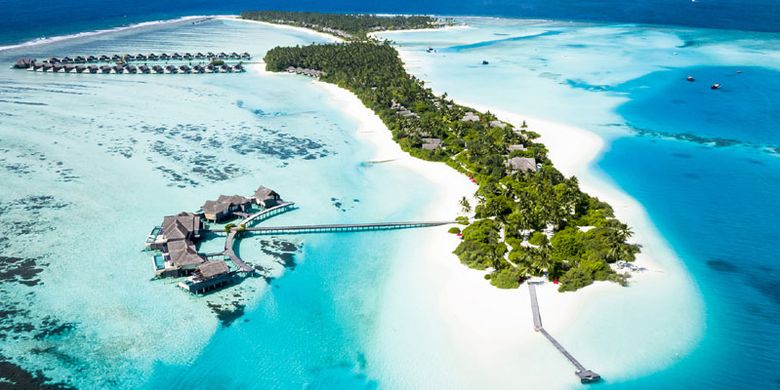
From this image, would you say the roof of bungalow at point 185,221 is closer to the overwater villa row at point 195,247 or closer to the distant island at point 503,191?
the overwater villa row at point 195,247

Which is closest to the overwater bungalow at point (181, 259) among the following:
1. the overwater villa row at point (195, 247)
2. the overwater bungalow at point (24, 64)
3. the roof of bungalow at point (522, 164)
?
the overwater villa row at point (195, 247)

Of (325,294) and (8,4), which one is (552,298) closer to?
(325,294)

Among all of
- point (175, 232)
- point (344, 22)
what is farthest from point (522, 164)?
point (344, 22)

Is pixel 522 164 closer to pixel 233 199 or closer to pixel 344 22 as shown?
pixel 233 199

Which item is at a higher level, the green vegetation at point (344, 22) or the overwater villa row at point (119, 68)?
the green vegetation at point (344, 22)

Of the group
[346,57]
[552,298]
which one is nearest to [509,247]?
[552,298]

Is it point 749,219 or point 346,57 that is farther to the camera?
point 346,57

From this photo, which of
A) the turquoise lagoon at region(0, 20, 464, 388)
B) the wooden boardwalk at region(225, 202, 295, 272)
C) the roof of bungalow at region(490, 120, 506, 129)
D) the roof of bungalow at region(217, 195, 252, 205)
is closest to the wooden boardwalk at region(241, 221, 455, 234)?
the turquoise lagoon at region(0, 20, 464, 388)
